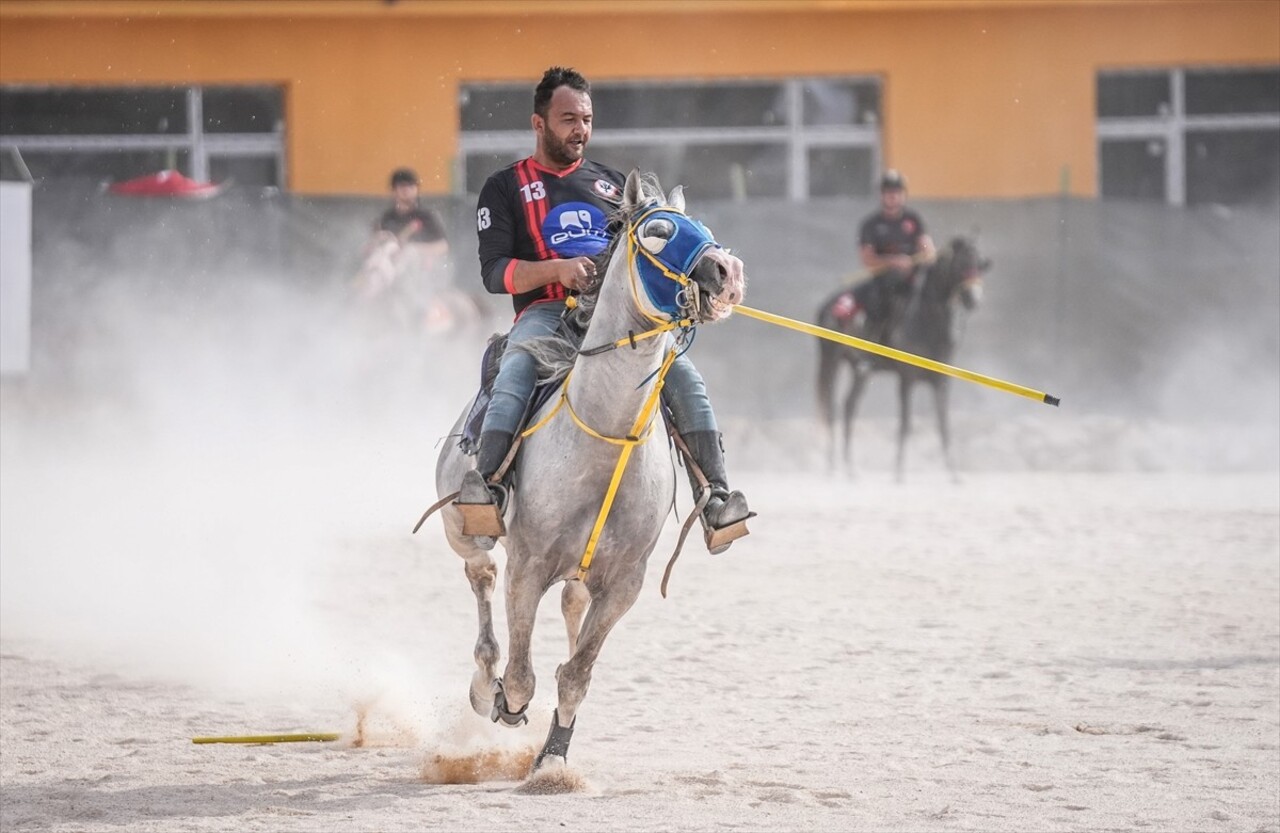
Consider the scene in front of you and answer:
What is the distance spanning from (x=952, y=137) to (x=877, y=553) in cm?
1070

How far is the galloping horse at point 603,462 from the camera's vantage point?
5.97 metres

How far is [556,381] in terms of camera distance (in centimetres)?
669

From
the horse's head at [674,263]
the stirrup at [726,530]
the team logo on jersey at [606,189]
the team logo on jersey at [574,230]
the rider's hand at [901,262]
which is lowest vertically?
the stirrup at [726,530]

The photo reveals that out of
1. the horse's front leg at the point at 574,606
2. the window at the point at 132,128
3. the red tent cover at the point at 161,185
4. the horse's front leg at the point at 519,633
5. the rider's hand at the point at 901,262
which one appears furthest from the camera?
the window at the point at 132,128

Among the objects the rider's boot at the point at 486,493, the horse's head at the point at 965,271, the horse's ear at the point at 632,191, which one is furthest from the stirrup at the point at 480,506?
the horse's head at the point at 965,271

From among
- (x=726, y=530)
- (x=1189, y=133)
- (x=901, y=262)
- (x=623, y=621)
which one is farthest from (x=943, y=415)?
(x=726, y=530)

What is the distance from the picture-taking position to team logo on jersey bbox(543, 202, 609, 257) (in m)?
6.82

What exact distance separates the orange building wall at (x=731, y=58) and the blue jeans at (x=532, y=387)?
15334 mm

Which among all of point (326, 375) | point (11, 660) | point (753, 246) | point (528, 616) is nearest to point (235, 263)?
point (326, 375)

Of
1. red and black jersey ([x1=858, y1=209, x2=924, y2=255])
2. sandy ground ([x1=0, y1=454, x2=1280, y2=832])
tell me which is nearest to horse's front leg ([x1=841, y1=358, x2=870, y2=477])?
red and black jersey ([x1=858, y1=209, x2=924, y2=255])

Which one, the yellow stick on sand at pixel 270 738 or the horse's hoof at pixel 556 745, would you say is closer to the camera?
the horse's hoof at pixel 556 745

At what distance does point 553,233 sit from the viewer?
682 centimetres

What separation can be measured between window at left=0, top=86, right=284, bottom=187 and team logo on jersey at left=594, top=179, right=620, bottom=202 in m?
15.9

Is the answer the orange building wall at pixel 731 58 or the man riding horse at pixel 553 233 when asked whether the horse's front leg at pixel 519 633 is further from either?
the orange building wall at pixel 731 58
